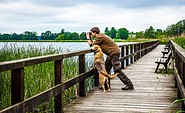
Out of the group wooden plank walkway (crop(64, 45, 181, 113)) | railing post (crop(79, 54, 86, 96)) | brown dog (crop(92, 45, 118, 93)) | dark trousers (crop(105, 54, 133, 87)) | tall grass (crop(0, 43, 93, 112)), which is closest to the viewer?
wooden plank walkway (crop(64, 45, 181, 113))

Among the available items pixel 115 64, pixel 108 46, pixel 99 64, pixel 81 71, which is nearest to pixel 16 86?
pixel 81 71

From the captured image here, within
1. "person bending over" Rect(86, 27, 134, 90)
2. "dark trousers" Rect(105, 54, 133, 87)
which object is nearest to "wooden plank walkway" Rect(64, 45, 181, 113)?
"dark trousers" Rect(105, 54, 133, 87)

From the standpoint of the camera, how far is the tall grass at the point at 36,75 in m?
6.42

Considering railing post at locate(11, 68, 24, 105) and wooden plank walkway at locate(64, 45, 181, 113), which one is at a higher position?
railing post at locate(11, 68, 24, 105)

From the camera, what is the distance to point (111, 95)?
730 centimetres

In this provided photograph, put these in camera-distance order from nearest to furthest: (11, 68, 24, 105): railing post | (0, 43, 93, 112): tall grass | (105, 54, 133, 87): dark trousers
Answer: (11, 68, 24, 105): railing post → (0, 43, 93, 112): tall grass → (105, 54, 133, 87): dark trousers

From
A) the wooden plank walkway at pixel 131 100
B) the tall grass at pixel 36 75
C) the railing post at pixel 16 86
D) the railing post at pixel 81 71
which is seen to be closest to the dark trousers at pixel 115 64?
the wooden plank walkway at pixel 131 100

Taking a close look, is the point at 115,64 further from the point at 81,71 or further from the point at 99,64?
the point at 81,71

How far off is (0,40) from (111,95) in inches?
151

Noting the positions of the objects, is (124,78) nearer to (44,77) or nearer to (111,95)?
(111,95)

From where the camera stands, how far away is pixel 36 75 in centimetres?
720

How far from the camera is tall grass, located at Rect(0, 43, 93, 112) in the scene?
6418mm

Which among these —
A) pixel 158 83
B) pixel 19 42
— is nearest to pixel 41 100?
pixel 158 83

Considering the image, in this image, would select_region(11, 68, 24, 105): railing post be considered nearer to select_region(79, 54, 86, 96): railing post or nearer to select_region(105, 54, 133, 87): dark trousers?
select_region(79, 54, 86, 96): railing post
